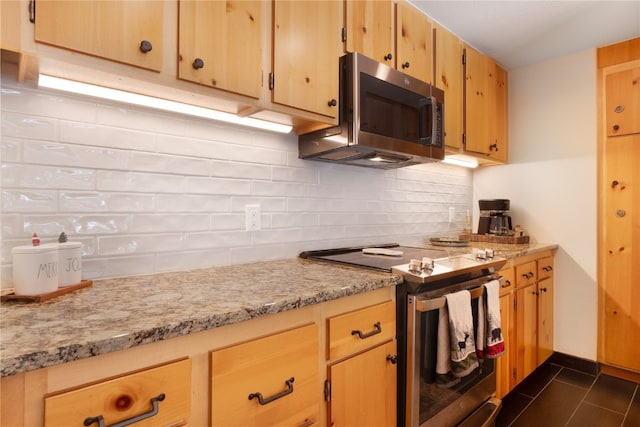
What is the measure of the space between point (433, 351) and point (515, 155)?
86.8 inches

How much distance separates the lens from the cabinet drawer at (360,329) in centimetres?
114

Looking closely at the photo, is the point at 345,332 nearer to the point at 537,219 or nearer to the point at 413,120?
the point at 413,120

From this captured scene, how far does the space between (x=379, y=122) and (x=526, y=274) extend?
59.9 inches

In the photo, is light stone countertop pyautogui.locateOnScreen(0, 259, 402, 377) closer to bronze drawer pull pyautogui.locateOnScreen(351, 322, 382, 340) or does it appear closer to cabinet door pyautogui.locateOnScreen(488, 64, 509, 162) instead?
bronze drawer pull pyautogui.locateOnScreen(351, 322, 382, 340)

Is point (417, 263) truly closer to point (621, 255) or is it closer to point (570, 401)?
point (570, 401)

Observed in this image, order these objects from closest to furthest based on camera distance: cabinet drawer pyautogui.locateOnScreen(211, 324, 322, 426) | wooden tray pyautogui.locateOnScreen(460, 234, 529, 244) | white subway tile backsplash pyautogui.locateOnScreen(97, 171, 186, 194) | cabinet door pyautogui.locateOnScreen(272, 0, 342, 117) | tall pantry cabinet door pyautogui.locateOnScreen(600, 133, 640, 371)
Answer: cabinet drawer pyautogui.locateOnScreen(211, 324, 322, 426), white subway tile backsplash pyautogui.locateOnScreen(97, 171, 186, 194), cabinet door pyautogui.locateOnScreen(272, 0, 342, 117), tall pantry cabinet door pyautogui.locateOnScreen(600, 133, 640, 371), wooden tray pyautogui.locateOnScreen(460, 234, 529, 244)

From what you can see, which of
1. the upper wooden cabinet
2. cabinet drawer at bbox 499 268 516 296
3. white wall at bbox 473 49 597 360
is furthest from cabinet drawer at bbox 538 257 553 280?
the upper wooden cabinet

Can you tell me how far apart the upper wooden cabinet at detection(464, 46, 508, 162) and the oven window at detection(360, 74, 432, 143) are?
0.71 metres

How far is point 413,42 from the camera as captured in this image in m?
1.98

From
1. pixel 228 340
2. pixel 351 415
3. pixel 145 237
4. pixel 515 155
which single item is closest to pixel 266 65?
pixel 145 237

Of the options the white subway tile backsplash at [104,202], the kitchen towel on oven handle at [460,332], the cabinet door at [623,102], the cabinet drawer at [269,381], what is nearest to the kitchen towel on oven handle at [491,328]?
the kitchen towel on oven handle at [460,332]

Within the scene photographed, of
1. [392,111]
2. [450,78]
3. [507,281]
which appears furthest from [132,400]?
[450,78]

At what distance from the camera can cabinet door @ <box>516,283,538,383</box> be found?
7.32 ft

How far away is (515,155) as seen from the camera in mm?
2967
